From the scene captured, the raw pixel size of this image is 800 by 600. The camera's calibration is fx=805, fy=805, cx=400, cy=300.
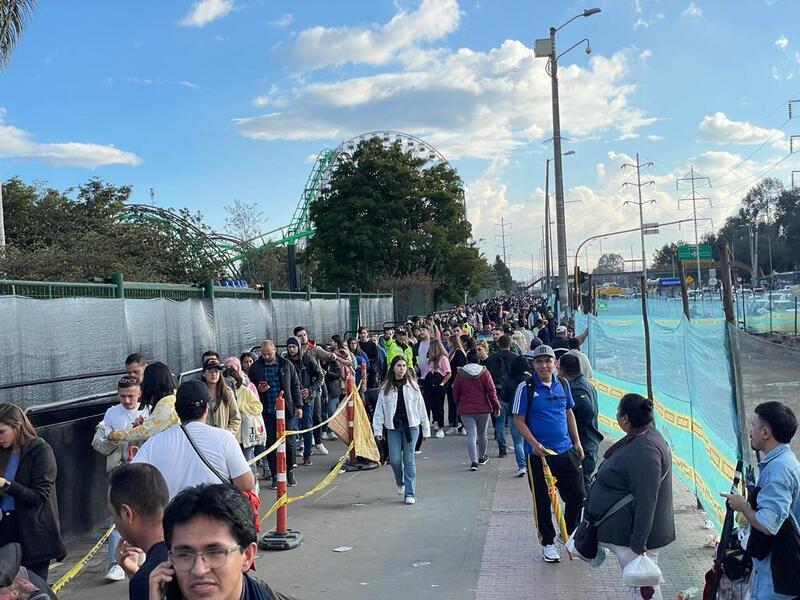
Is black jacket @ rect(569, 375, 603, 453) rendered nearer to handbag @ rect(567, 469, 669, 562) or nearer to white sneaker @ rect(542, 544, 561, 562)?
white sneaker @ rect(542, 544, 561, 562)

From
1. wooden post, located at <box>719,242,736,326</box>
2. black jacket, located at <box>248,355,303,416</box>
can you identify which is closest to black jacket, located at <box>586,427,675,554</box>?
wooden post, located at <box>719,242,736,326</box>

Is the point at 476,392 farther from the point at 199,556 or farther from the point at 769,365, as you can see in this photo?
the point at 199,556

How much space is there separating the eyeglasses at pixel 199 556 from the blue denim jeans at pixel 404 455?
7243 mm

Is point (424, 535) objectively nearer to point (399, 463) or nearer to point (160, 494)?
point (399, 463)

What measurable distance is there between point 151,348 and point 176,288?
1.64 meters

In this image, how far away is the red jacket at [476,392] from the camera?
36.4 ft

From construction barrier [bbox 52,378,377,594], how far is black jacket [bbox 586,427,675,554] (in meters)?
3.52

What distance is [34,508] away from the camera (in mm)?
4965

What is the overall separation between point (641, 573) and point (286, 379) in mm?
6475

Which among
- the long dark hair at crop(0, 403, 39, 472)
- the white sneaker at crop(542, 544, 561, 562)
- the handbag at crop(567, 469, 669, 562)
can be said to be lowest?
the white sneaker at crop(542, 544, 561, 562)

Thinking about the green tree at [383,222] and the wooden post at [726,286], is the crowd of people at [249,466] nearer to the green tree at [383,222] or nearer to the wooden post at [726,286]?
the wooden post at [726,286]

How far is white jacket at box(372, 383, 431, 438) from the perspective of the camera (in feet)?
30.7

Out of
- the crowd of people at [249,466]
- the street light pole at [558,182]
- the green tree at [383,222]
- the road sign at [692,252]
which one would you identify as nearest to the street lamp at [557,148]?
the street light pole at [558,182]

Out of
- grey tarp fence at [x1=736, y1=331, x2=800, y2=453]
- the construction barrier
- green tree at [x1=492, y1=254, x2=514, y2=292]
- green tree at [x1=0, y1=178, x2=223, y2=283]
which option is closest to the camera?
grey tarp fence at [x1=736, y1=331, x2=800, y2=453]
